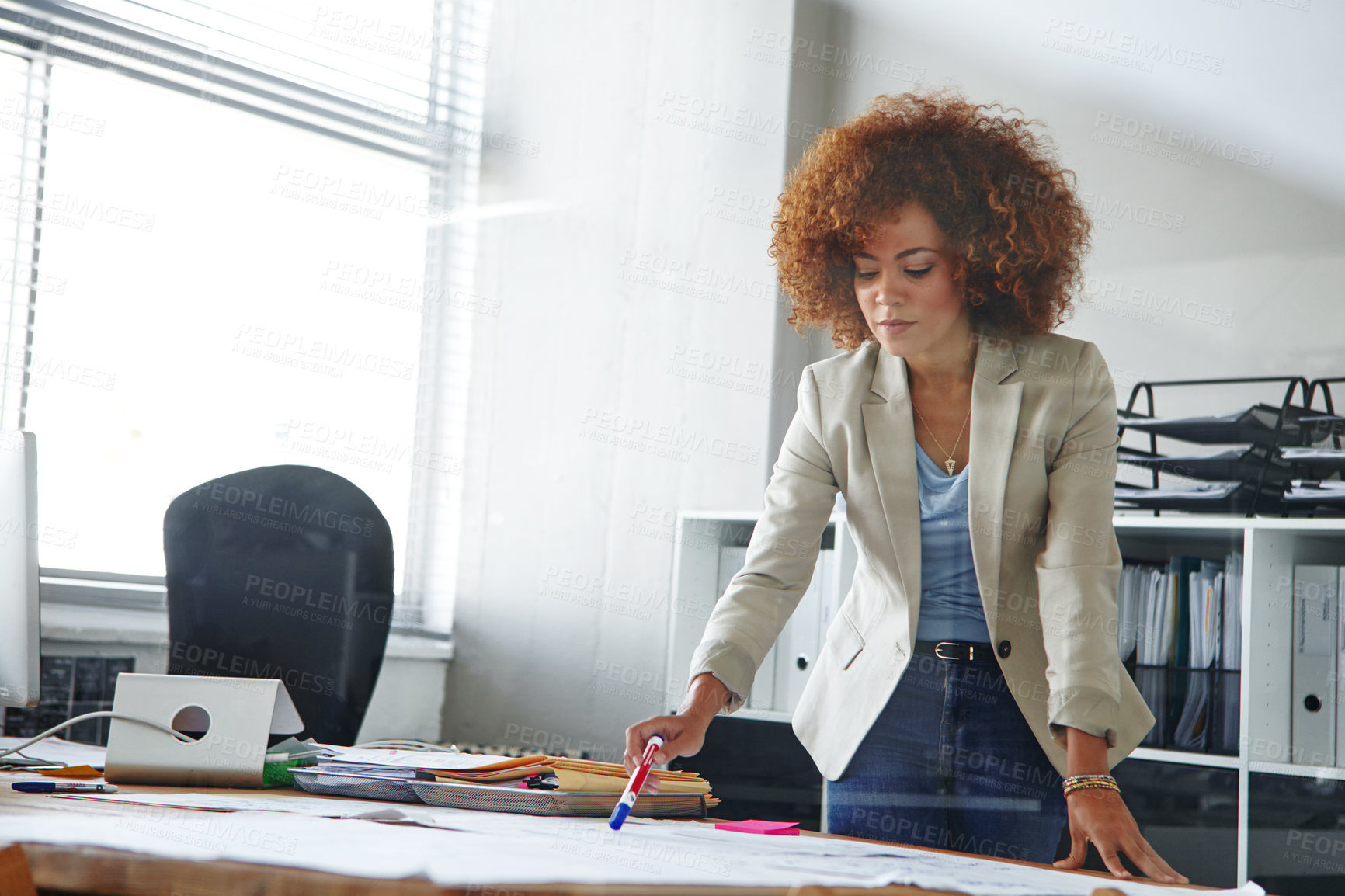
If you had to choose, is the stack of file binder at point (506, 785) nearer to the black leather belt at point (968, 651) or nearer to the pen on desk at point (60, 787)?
the pen on desk at point (60, 787)

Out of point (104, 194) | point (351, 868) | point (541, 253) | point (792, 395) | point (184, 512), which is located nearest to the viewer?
point (351, 868)

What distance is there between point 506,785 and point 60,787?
1.40 ft

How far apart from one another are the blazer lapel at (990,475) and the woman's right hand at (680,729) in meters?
0.35

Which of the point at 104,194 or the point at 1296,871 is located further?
the point at 104,194

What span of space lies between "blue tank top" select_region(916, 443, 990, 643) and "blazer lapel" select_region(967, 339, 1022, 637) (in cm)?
2

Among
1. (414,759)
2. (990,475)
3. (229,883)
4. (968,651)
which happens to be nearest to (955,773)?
(968,651)

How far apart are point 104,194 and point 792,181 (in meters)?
2.21

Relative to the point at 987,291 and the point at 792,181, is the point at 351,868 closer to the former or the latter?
the point at 987,291

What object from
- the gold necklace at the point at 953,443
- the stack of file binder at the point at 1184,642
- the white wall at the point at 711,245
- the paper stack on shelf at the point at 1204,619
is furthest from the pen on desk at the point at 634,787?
the white wall at the point at 711,245

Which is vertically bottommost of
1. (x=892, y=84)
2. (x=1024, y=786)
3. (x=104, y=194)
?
(x=1024, y=786)

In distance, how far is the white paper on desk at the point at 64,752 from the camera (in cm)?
145

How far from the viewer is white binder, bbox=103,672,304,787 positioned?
1.16 meters

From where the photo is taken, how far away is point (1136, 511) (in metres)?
2.52

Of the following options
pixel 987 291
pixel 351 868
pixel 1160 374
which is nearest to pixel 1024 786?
pixel 987 291
